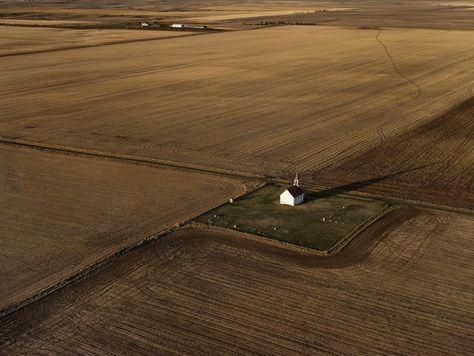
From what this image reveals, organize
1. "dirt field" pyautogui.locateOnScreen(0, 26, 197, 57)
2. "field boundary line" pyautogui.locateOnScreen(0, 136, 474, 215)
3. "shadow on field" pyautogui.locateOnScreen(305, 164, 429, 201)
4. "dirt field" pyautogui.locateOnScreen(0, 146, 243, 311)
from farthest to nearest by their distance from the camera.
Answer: "dirt field" pyautogui.locateOnScreen(0, 26, 197, 57)
"shadow on field" pyautogui.locateOnScreen(305, 164, 429, 201)
"field boundary line" pyautogui.locateOnScreen(0, 136, 474, 215)
"dirt field" pyautogui.locateOnScreen(0, 146, 243, 311)

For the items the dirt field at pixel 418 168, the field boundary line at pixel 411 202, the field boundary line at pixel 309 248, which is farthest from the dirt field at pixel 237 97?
the field boundary line at pixel 309 248

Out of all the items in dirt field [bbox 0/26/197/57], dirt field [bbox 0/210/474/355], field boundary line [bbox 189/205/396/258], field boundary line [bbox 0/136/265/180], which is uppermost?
dirt field [bbox 0/26/197/57]

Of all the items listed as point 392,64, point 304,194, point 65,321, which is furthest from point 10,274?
point 392,64

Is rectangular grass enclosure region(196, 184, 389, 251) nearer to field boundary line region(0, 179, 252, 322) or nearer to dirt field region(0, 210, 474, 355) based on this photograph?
dirt field region(0, 210, 474, 355)

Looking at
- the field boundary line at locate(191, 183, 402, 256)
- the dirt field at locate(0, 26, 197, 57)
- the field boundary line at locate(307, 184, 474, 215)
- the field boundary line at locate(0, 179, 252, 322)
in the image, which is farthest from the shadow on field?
the dirt field at locate(0, 26, 197, 57)

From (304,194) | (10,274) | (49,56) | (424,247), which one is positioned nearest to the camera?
(10,274)

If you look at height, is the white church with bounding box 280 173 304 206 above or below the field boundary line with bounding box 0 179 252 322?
above

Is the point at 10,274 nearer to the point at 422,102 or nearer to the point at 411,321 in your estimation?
the point at 411,321
